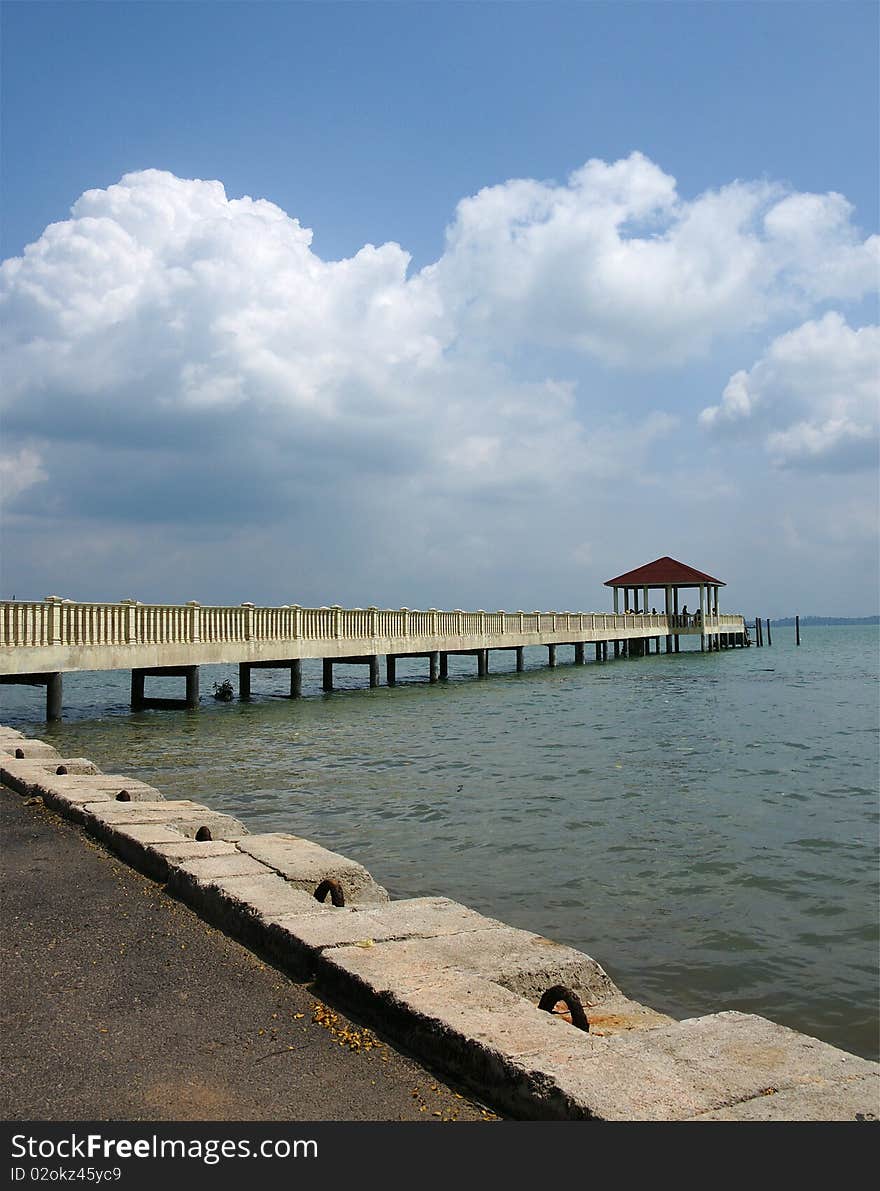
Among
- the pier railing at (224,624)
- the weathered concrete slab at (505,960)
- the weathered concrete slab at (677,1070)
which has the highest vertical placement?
the pier railing at (224,624)

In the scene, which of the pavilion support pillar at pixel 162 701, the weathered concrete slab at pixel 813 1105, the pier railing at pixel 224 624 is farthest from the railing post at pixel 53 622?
the weathered concrete slab at pixel 813 1105

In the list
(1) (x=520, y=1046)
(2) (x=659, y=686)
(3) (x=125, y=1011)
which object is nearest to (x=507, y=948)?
(1) (x=520, y=1046)

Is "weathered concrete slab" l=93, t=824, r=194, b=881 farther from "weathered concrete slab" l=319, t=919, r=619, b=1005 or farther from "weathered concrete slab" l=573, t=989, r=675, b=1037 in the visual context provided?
"weathered concrete slab" l=573, t=989, r=675, b=1037

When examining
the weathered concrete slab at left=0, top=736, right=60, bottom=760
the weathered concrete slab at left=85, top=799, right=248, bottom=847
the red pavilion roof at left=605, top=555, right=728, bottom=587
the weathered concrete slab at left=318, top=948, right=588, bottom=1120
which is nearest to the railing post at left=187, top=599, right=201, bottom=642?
the weathered concrete slab at left=0, top=736, right=60, bottom=760

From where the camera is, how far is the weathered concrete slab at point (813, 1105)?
8.75 feet

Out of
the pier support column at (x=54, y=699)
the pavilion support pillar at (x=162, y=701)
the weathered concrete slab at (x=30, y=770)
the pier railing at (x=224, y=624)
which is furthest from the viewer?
the pavilion support pillar at (x=162, y=701)

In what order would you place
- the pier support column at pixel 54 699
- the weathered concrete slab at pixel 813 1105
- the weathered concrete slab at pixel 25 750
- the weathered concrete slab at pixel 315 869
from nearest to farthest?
the weathered concrete slab at pixel 813 1105 → the weathered concrete slab at pixel 315 869 → the weathered concrete slab at pixel 25 750 → the pier support column at pixel 54 699

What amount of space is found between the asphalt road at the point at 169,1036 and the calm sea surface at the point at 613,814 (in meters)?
2.81

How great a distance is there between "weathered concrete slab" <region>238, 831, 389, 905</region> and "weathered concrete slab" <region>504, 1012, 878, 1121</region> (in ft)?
8.57

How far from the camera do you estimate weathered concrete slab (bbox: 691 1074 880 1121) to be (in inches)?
105

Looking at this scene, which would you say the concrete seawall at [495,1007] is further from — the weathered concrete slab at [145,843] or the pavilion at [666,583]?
the pavilion at [666,583]

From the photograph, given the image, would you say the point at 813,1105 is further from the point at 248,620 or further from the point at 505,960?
the point at 248,620

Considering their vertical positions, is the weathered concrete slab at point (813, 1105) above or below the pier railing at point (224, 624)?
below

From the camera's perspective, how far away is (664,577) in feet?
189
